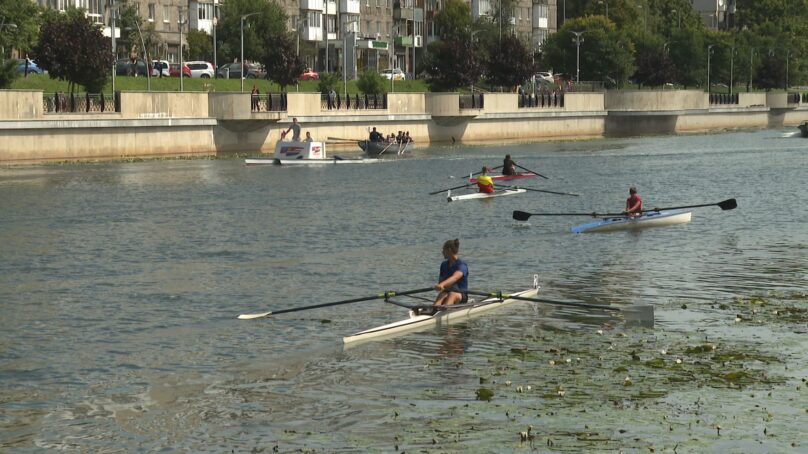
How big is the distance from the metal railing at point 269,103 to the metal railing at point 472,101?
2001 centimetres

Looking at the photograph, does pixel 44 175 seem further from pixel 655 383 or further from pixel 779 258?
pixel 655 383

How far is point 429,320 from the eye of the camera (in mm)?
25484

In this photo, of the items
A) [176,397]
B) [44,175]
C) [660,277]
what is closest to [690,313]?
[660,277]

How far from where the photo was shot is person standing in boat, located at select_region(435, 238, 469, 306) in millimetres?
25609

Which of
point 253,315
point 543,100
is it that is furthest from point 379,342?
point 543,100

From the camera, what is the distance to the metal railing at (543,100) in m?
108

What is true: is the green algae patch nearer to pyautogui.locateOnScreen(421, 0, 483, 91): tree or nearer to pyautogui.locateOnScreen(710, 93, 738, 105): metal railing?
pyautogui.locateOnScreen(421, 0, 483, 91): tree

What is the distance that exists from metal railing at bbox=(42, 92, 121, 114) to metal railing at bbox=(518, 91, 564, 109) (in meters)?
41.9

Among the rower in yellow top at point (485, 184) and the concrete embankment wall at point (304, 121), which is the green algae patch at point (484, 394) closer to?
the rower in yellow top at point (485, 184)

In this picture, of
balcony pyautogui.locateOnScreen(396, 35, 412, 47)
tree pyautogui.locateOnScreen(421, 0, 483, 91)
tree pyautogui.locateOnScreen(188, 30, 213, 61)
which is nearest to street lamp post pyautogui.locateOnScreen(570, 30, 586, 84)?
tree pyautogui.locateOnScreen(421, 0, 483, 91)

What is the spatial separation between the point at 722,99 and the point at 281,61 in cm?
5822

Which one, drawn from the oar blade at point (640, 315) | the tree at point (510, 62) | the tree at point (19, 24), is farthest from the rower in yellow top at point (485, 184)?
the tree at point (510, 62)

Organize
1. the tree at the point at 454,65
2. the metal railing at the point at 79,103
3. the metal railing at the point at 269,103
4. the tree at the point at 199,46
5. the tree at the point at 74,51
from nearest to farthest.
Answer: the metal railing at the point at 79,103, the tree at the point at 74,51, the metal railing at the point at 269,103, the tree at the point at 454,65, the tree at the point at 199,46

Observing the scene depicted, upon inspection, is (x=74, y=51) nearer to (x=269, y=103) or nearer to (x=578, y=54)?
(x=269, y=103)
